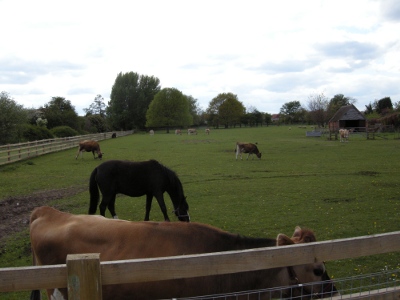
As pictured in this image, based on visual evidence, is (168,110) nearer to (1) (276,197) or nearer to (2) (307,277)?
(1) (276,197)

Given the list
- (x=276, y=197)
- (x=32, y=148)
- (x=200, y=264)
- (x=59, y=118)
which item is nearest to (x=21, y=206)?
(x=276, y=197)

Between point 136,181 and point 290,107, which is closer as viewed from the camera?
point 136,181

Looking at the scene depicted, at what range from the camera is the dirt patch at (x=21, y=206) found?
9555 millimetres

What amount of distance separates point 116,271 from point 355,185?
1371 centimetres

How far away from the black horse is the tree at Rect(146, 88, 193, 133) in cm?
7922

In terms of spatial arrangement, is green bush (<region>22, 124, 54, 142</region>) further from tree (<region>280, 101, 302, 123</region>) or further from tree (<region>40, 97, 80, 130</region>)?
tree (<region>280, 101, 302, 123</region>)

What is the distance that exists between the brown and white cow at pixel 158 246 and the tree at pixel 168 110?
8477 centimetres

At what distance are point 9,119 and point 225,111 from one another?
77.4m

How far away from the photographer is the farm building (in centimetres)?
5869

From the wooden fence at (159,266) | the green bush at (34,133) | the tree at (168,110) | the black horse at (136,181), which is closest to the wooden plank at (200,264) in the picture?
the wooden fence at (159,266)

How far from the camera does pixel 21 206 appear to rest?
39.5 feet

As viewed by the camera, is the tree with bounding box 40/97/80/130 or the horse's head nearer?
the horse's head

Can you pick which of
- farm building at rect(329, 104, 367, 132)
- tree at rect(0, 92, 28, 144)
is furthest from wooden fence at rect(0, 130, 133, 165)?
farm building at rect(329, 104, 367, 132)

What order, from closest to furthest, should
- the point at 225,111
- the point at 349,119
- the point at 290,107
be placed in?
the point at 349,119, the point at 225,111, the point at 290,107
